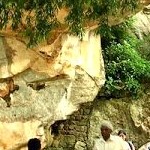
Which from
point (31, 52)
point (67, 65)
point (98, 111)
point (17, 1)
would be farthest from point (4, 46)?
point (98, 111)

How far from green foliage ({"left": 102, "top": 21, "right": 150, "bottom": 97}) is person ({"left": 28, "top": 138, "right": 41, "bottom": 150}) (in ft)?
7.39

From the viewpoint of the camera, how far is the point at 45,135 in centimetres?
1116

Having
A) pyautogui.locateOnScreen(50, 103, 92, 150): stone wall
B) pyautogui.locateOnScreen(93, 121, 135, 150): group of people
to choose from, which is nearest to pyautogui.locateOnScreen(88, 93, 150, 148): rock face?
pyautogui.locateOnScreen(50, 103, 92, 150): stone wall

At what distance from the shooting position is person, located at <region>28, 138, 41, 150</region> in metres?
10.6

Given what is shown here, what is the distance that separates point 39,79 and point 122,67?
2.90 m

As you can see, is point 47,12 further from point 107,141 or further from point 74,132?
point 74,132

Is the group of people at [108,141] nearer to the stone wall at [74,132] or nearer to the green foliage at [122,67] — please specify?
the stone wall at [74,132]

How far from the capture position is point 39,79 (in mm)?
10406

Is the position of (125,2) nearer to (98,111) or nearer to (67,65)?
(67,65)

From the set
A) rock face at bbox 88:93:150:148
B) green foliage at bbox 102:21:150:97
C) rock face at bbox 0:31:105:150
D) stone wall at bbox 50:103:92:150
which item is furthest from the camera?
green foliage at bbox 102:21:150:97

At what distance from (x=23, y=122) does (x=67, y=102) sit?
43.2 inches

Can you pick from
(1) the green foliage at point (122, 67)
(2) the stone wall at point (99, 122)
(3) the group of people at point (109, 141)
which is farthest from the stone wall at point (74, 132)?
(3) the group of people at point (109, 141)

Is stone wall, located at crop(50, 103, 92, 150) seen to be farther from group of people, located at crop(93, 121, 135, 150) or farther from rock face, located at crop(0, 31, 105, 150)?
group of people, located at crop(93, 121, 135, 150)

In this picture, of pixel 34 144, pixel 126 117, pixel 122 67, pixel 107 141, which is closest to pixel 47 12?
pixel 107 141
